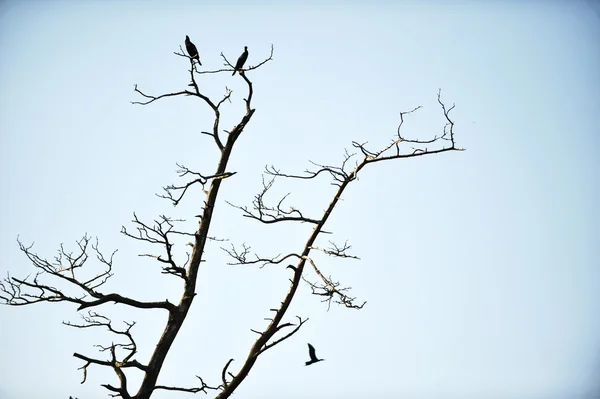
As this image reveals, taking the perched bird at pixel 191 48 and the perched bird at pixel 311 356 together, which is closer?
the perched bird at pixel 311 356

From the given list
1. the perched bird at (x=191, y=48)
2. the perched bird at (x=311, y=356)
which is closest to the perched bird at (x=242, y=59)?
the perched bird at (x=191, y=48)

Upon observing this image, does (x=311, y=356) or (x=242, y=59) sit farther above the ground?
(x=242, y=59)

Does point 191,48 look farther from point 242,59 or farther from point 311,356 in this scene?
point 311,356

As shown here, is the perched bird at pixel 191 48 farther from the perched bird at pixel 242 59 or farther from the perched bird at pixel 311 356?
the perched bird at pixel 311 356

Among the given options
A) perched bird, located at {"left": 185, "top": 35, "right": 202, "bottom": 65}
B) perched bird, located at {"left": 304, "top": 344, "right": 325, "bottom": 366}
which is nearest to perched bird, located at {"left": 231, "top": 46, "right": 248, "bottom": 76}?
perched bird, located at {"left": 185, "top": 35, "right": 202, "bottom": 65}

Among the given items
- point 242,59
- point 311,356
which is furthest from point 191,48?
point 311,356

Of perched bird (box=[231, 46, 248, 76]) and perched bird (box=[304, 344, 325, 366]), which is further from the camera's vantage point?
perched bird (box=[231, 46, 248, 76])

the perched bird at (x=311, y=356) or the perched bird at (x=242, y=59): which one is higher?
the perched bird at (x=242, y=59)

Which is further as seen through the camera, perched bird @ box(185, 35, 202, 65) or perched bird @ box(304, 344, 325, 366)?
perched bird @ box(185, 35, 202, 65)

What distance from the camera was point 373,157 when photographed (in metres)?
6.59

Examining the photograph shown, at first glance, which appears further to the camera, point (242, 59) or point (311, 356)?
point (242, 59)

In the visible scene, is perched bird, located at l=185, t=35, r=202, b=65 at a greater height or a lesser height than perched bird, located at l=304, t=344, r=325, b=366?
greater

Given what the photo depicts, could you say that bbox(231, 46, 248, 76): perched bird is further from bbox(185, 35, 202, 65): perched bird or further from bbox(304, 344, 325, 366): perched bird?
bbox(304, 344, 325, 366): perched bird

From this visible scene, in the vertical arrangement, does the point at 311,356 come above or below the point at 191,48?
below
